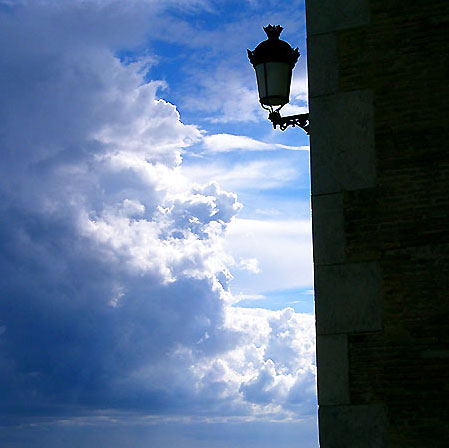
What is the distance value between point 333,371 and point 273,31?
4800 mm

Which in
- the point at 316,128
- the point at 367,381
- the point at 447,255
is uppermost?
the point at 316,128

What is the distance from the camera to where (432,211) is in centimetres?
864

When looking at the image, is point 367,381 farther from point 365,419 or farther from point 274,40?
point 274,40

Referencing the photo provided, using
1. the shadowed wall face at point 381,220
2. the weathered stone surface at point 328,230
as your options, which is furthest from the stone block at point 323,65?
the weathered stone surface at point 328,230

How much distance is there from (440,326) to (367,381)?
0.97 metres

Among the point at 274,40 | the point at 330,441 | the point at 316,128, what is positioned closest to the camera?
the point at 330,441

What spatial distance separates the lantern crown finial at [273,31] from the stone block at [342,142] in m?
1.51

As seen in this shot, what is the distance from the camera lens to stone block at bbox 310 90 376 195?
920cm

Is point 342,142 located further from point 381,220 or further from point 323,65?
point 381,220

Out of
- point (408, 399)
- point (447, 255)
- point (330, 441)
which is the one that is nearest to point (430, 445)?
point (408, 399)

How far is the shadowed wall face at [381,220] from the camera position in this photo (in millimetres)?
8383

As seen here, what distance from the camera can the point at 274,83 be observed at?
10516 mm

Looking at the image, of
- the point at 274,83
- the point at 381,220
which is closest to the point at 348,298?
the point at 381,220

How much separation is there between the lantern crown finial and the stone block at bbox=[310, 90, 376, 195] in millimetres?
1514
